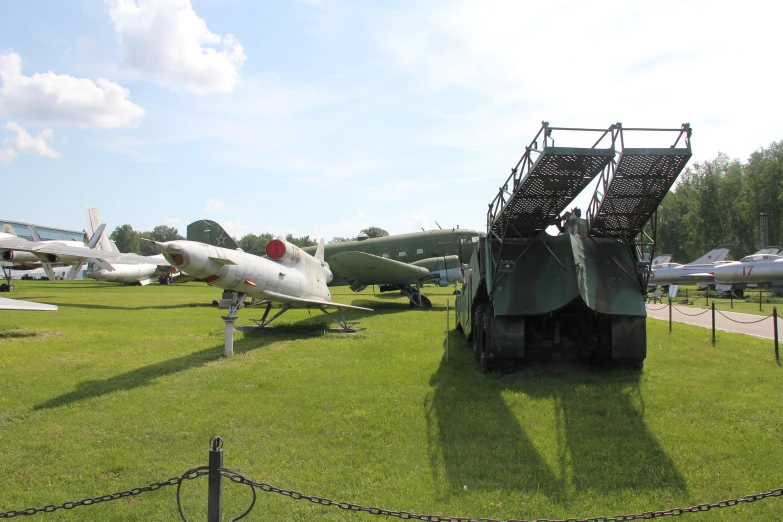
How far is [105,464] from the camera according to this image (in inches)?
186

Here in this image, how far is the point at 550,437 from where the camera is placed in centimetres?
534

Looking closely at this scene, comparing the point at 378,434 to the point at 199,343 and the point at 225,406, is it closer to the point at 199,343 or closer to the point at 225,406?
the point at 225,406

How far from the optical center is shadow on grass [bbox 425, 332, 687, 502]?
4.34 meters

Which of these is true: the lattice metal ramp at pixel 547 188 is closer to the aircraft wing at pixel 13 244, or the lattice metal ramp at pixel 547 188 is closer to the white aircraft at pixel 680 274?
the aircraft wing at pixel 13 244

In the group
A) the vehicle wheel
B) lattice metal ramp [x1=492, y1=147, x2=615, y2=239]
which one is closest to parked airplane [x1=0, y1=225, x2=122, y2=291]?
the vehicle wheel

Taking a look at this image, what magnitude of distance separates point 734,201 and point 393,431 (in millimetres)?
57802

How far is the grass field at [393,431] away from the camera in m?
4.08

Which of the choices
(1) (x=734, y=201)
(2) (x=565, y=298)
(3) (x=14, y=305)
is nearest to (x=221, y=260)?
(3) (x=14, y=305)

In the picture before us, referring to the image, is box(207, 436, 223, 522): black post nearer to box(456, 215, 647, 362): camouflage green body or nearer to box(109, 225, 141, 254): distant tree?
box(456, 215, 647, 362): camouflage green body

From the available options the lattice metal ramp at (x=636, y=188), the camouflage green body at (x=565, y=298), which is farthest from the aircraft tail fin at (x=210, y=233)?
the lattice metal ramp at (x=636, y=188)

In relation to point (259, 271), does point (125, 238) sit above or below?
above

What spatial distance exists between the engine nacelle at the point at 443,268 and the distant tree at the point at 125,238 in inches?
4389

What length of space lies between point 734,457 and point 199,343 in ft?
32.3

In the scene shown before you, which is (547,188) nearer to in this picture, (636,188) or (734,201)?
(636,188)
